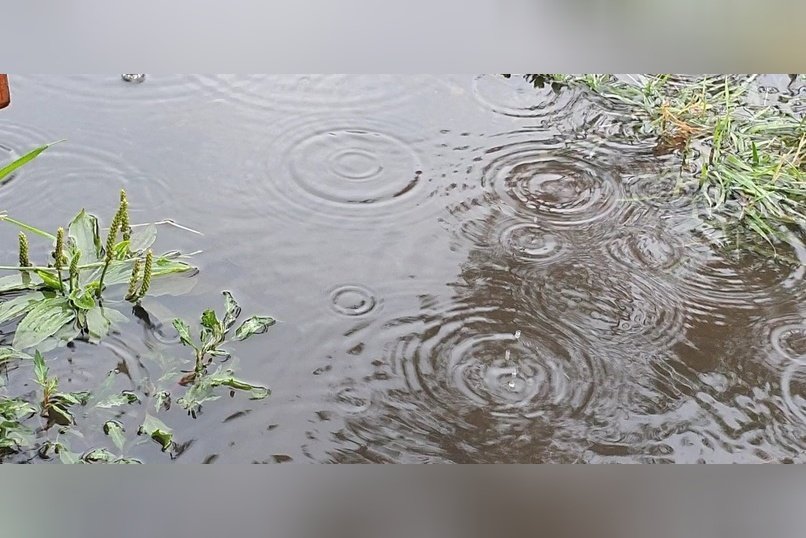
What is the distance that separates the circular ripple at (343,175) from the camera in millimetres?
1591

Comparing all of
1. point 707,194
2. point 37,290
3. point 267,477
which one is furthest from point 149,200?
point 267,477

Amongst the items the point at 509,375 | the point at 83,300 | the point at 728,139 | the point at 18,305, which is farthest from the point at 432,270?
the point at 728,139

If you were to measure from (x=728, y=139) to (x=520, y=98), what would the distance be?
0.47 m

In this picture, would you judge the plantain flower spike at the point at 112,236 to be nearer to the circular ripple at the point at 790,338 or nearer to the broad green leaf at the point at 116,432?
the broad green leaf at the point at 116,432

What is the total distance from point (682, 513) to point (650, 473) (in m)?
0.02

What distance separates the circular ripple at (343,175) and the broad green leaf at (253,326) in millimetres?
265

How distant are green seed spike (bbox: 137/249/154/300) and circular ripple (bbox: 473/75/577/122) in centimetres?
86

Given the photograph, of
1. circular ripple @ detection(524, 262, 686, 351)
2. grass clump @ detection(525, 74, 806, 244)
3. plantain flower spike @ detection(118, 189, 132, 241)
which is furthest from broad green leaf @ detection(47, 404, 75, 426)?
grass clump @ detection(525, 74, 806, 244)

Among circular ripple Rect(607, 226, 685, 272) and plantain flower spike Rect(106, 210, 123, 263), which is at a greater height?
circular ripple Rect(607, 226, 685, 272)

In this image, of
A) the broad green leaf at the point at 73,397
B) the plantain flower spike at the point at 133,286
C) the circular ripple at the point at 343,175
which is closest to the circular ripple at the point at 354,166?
the circular ripple at the point at 343,175

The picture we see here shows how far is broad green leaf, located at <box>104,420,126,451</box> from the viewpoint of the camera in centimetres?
117

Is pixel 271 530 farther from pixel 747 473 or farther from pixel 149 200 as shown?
pixel 149 200

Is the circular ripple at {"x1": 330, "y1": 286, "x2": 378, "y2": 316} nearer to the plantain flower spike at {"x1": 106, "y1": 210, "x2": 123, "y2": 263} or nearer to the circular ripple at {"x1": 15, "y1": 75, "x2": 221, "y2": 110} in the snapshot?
the plantain flower spike at {"x1": 106, "y1": 210, "x2": 123, "y2": 263}

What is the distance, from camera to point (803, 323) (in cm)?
142
